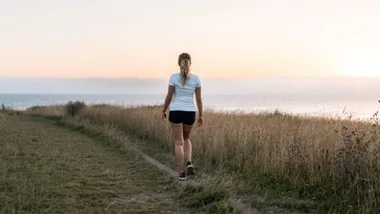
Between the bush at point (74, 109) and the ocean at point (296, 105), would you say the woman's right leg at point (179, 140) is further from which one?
the bush at point (74, 109)

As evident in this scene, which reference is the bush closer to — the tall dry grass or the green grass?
the green grass

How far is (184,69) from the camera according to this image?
604 centimetres

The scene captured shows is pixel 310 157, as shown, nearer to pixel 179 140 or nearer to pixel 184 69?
pixel 179 140

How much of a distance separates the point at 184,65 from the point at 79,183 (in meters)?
2.46

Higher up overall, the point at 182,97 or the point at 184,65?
the point at 184,65

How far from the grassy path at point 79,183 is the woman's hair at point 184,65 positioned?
67.0 inches

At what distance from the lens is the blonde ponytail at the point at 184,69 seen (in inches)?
238

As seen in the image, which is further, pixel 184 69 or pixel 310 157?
pixel 184 69

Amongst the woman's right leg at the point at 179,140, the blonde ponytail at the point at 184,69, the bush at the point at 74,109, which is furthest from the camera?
the bush at the point at 74,109

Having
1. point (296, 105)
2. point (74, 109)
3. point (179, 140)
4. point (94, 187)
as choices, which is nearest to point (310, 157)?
point (179, 140)

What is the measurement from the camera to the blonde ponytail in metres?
6.04

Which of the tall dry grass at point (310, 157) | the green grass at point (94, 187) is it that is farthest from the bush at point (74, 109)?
the tall dry grass at point (310, 157)

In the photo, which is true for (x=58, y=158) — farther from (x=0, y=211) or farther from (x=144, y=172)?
(x=0, y=211)

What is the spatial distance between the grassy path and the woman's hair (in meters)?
→ 1.70
